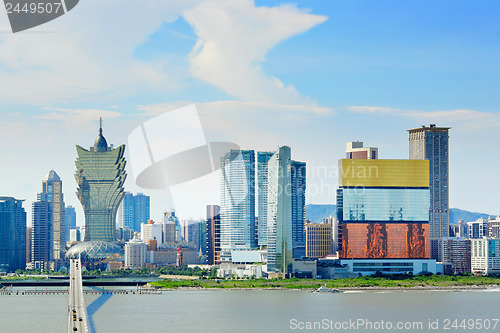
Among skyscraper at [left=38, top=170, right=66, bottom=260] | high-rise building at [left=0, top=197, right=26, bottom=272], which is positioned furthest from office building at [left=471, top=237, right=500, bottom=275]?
skyscraper at [left=38, top=170, right=66, bottom=260]

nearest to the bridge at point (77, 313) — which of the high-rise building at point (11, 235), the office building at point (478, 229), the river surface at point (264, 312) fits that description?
the river surface at point (264, 312)

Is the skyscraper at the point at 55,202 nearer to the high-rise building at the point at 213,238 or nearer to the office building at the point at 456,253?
the high-rise building at the point at 213,238

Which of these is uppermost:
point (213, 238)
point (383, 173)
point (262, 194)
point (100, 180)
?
point (100, 180)

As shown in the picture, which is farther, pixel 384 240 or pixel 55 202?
pixel 55 202

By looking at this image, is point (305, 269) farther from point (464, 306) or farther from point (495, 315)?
point (495, 315)

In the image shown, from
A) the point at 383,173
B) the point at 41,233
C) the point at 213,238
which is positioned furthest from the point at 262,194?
the point at 41,233

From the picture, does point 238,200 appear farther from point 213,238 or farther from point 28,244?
point 28,244

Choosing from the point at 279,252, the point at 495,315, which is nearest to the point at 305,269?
the point at 279,252
